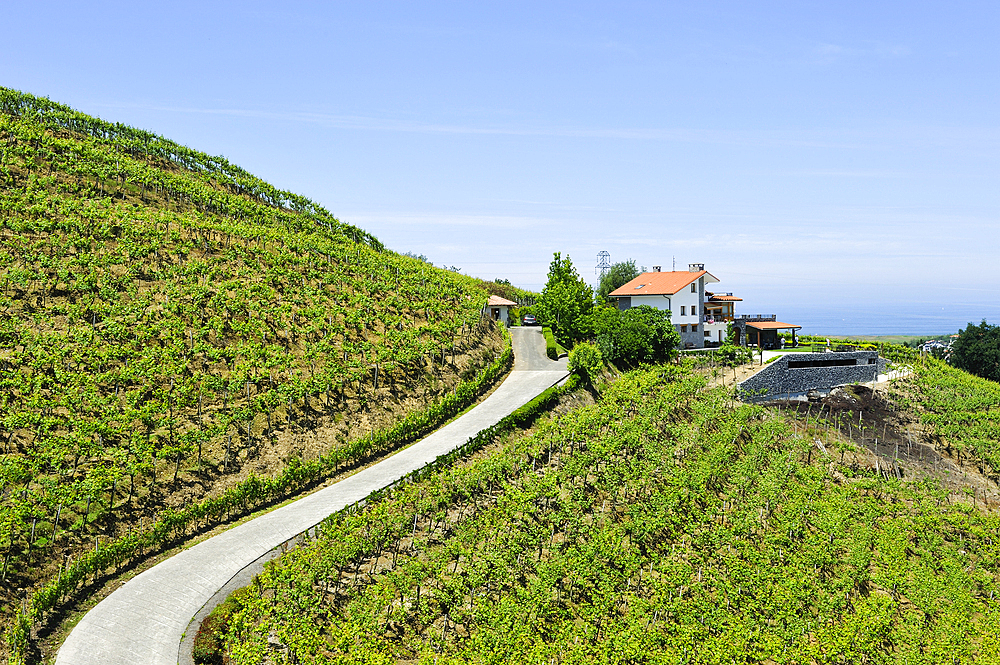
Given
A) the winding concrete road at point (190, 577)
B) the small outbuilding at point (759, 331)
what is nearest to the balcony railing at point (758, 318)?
the small outbuilding at point (759, 331)

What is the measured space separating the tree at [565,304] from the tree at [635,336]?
149cm

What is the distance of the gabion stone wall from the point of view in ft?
144

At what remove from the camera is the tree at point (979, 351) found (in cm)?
6331

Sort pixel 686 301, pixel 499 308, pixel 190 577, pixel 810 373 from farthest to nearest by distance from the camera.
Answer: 1. pixel 686 301
2. pixel 499 308
3. pixel 810 373
4. pixel 190 577

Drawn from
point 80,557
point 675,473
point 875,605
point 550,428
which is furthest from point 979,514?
point 80,557

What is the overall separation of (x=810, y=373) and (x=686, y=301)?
11559 mm

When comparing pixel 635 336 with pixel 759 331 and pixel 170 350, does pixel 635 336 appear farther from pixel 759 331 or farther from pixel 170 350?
pixel 170 350

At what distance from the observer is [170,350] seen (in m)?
26.8

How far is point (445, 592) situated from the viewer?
1692 centimetres

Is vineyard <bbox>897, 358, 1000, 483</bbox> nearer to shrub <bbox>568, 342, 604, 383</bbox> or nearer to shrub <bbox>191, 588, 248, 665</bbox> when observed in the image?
shrub <bbox>568, 342, 604, 383</bbox>

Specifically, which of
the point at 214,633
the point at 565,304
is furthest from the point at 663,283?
the point at 214,633

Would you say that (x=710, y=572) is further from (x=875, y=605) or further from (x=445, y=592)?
(x=445, y=592)

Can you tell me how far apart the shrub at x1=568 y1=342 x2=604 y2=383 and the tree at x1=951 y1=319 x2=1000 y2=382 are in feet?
164

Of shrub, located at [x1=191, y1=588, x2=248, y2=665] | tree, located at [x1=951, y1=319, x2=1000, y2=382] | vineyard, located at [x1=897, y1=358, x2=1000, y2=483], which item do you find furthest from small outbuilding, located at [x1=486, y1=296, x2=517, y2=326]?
tree, located at [x1=951, y1=319, x2=1000, y2=382]
